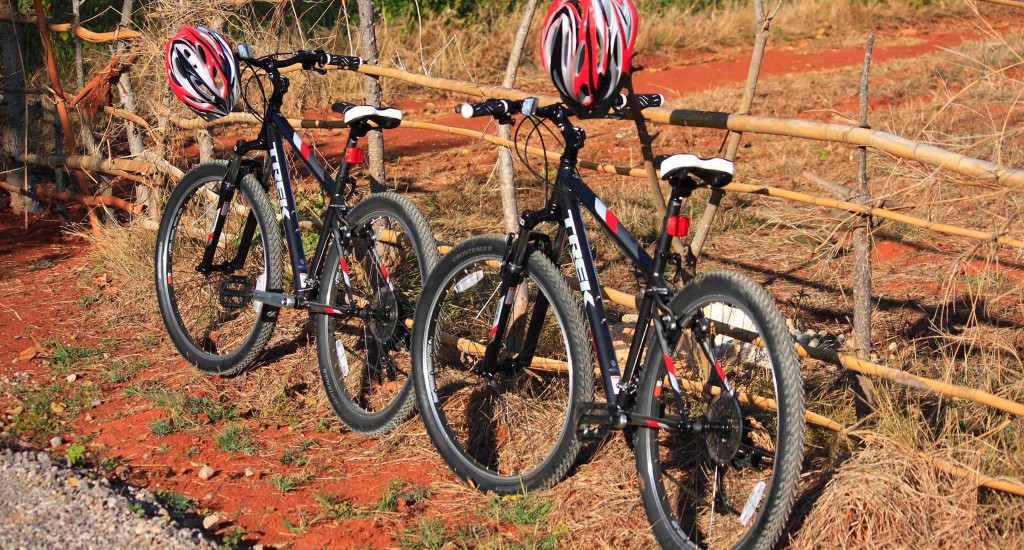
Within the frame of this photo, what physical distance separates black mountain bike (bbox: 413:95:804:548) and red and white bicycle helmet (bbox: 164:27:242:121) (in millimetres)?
1435

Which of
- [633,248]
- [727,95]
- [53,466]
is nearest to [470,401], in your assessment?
[633,248]

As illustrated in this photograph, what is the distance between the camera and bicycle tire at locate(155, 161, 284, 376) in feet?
15.6

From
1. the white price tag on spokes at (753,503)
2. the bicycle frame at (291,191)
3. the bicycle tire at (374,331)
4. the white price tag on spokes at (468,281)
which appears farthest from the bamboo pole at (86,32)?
the white price tag on spokes at (753,503)

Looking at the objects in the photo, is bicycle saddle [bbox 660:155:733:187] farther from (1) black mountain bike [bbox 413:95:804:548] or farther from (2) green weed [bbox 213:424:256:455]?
(2) green weed [bbox 213:424:256:455]

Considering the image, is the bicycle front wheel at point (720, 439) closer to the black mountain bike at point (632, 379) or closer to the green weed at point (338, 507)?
the black mountain bike at point (632, 379)

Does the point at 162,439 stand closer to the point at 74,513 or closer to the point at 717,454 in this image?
the point at 74,513

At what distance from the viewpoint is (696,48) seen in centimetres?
1489

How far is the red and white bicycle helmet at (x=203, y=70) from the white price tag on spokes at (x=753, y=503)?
113 inches

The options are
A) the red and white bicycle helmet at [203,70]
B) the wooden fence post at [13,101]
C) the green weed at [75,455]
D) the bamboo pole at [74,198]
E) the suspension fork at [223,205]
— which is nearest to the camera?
the green weed at [75,455]

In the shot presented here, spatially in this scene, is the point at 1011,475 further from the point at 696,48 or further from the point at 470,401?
the point at 696,48

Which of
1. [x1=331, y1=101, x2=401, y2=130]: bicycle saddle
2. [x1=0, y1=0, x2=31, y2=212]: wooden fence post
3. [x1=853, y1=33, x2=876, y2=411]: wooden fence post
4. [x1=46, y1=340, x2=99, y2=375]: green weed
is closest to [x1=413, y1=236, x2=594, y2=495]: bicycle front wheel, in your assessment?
[x1=331, y1=101, x2=401, y2=130]: bicycle saddle

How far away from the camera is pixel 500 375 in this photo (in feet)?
13.9

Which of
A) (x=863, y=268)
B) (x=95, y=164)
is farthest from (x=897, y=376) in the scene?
(x=95, y=164)

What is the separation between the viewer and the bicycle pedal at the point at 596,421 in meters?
3.42
